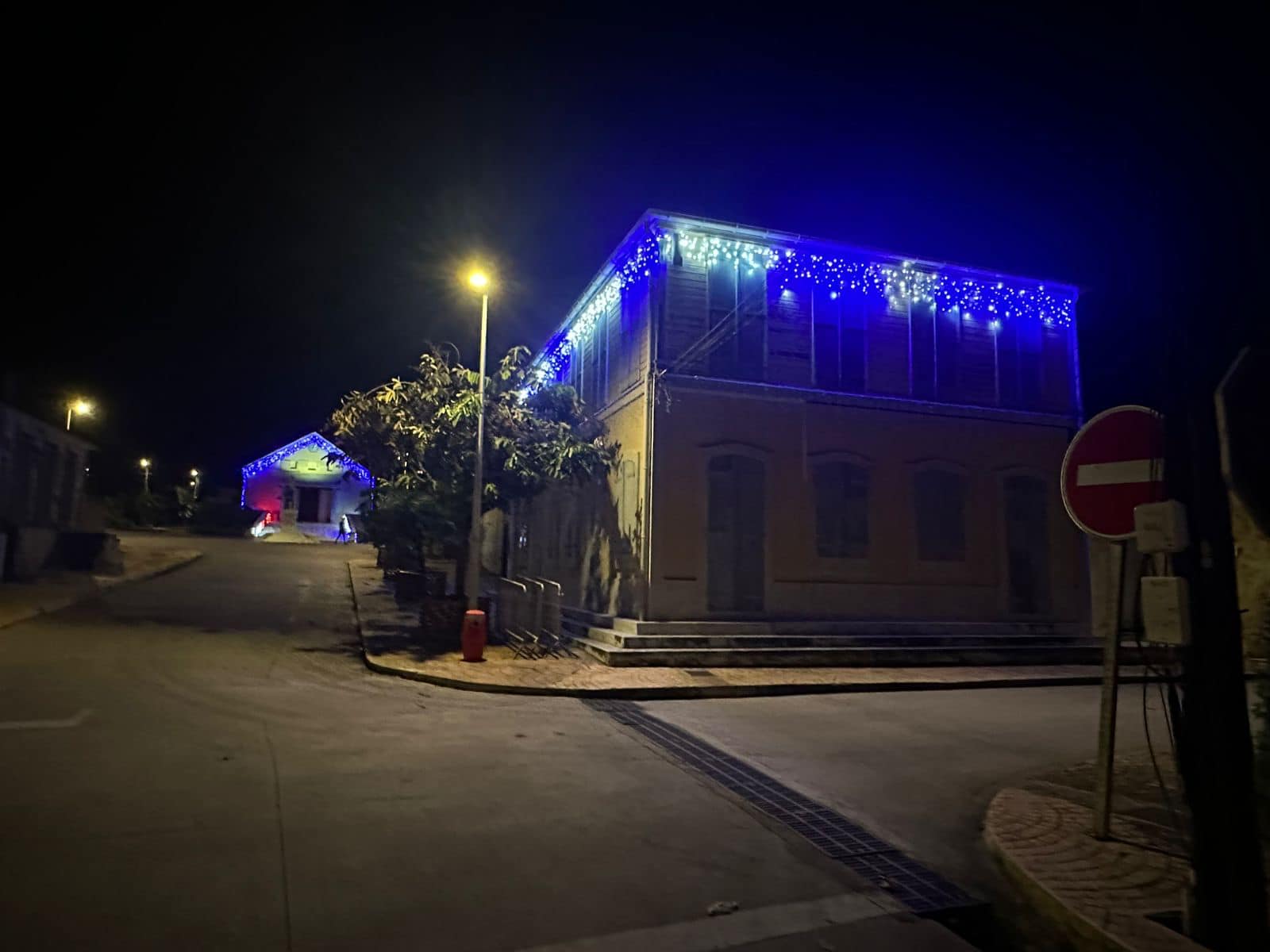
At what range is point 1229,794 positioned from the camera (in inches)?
154

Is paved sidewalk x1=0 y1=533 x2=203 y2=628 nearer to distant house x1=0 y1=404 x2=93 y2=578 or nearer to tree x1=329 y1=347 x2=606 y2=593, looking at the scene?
distant house x1=0 y1=404 x2=93 y2=578

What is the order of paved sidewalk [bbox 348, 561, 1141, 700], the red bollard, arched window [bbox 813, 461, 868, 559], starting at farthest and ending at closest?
arched window [bbox 813, 461, 868, 559], the red bollard, paved sidewalk [bbox 348, 561, 1141, 700]

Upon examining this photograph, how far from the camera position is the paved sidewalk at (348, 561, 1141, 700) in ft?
39.1

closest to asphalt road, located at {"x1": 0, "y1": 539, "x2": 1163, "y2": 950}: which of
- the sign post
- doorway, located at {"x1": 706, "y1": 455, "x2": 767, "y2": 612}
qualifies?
the sign post

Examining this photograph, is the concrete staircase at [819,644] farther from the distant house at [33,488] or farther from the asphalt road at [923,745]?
the distant house at [33,488]

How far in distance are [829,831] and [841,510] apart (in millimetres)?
11898

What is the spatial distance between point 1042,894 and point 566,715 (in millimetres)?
6295

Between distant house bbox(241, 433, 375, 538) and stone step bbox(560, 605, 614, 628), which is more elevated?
distant house bbox(241, 433, 375, 538)

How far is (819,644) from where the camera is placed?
15422mm

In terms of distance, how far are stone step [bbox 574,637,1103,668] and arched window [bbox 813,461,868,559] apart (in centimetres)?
235

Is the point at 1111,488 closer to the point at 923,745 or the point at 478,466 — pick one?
the point at 923,745

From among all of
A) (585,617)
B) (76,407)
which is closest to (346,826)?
(585,617)

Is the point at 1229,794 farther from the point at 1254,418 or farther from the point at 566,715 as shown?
the point at 566,715

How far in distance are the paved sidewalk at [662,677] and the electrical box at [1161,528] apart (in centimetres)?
833
